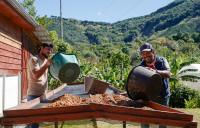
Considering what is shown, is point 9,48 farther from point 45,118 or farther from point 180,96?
point 180,96

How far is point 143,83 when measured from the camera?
1720mm

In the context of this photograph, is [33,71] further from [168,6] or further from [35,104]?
[168,6]

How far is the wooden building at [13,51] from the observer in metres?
4.21

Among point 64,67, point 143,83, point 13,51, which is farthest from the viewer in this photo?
point 13,51

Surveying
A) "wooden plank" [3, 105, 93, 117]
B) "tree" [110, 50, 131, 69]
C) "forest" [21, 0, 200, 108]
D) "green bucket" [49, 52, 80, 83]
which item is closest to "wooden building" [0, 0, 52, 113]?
"green bucket" [49, 52, 80, 83]

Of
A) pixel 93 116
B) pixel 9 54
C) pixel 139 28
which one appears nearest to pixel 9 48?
pixel 9 54

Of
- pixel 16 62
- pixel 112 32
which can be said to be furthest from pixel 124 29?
pixel 16 62

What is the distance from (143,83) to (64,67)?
1109mm

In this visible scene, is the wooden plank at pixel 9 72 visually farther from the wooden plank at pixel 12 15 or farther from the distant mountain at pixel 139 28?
the distant mountain at pixel 139 28

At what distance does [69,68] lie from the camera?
2.33 meters

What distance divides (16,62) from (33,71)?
377 centimetres

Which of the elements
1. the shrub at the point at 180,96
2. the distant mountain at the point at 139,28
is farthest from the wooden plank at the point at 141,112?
the distant mountain at the point at 139,28

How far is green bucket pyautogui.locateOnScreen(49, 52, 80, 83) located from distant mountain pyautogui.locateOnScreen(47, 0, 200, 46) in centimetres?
8085

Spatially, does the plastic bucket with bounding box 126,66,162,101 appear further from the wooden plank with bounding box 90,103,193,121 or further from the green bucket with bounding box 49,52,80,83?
the green bucket with bounding box 49,52,80,83
